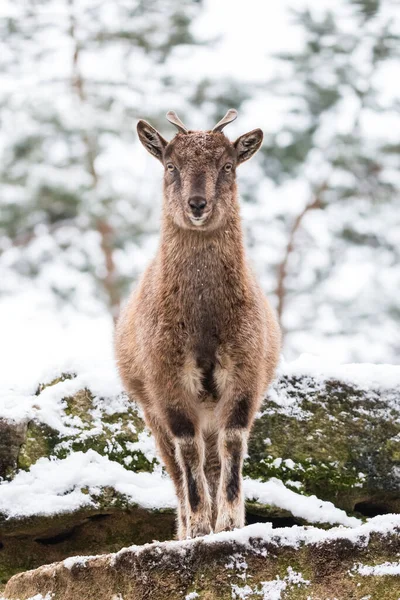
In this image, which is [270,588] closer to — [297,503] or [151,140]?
[297,503]

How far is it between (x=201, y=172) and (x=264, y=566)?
2.86m

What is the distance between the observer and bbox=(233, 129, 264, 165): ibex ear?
23.4 ft

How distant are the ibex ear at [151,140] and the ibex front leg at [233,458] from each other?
6.29ft

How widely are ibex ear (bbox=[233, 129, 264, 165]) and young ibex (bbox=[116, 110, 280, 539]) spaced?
0.01m

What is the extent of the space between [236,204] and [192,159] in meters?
0.48

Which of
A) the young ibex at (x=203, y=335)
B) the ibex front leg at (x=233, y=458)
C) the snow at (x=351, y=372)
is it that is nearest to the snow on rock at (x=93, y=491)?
the young ibex at (x=203, y=335)

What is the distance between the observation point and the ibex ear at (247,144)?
713cm

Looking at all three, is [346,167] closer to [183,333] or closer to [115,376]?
[115,376]

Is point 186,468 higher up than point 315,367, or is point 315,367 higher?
point 315,367

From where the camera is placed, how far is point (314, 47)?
19.9 m

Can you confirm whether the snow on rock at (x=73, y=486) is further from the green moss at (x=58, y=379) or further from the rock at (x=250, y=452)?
the green moss at (x=58, y=379)

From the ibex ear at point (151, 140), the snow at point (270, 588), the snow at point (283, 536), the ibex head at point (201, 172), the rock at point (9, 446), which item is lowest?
the snow at point (270, 588)

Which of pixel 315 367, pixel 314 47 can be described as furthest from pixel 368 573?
pixel 314 47

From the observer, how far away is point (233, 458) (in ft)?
21.1
